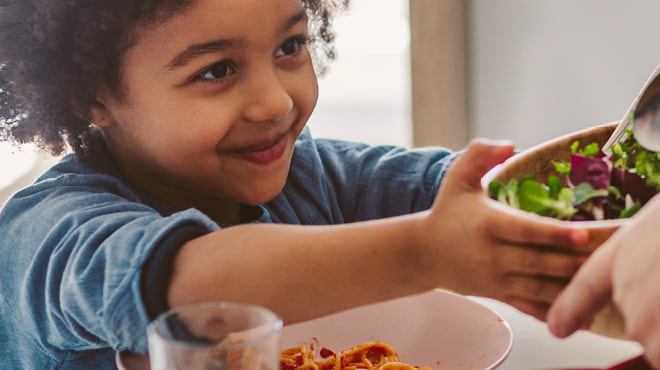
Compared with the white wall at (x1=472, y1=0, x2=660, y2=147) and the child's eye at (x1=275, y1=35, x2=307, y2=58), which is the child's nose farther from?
the white wall at (x1=472, y1=0, x2=660, y2=147)

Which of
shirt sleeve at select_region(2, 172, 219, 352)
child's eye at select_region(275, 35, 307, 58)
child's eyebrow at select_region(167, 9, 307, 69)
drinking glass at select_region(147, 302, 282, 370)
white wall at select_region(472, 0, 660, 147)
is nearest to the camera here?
drinking glass at select_region(147, 302, 282, 370)

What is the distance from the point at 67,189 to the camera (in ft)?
2.81

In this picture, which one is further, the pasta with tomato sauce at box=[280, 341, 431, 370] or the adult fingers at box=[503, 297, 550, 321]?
the pasta with tomato sauce at box=[280, 341, 431, 370]

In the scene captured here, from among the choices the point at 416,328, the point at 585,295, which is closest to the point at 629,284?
the point at 585,295

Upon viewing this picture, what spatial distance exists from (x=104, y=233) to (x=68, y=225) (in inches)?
3.5

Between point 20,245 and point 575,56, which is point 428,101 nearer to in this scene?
point 575,56

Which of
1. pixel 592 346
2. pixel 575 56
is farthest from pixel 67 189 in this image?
pixel 575 56

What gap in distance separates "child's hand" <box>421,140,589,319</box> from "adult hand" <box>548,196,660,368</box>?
2 cm

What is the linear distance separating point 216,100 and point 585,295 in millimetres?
534

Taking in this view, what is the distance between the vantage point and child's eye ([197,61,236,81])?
87 cm

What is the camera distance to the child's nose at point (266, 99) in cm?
87

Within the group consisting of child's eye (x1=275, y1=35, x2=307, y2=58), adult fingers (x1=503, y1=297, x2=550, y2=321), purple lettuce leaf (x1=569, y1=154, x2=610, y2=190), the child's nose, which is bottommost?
adult fingers (x1=503, y1=297, x2=550, y2=321)

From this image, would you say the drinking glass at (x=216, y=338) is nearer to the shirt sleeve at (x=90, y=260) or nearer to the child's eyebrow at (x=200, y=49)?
the shirt sleeve at (x=90, y=260)

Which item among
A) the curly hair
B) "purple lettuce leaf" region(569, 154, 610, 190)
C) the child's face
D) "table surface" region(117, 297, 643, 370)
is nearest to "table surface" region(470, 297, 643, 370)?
"table surface" region(117, 297, 643, 370)
